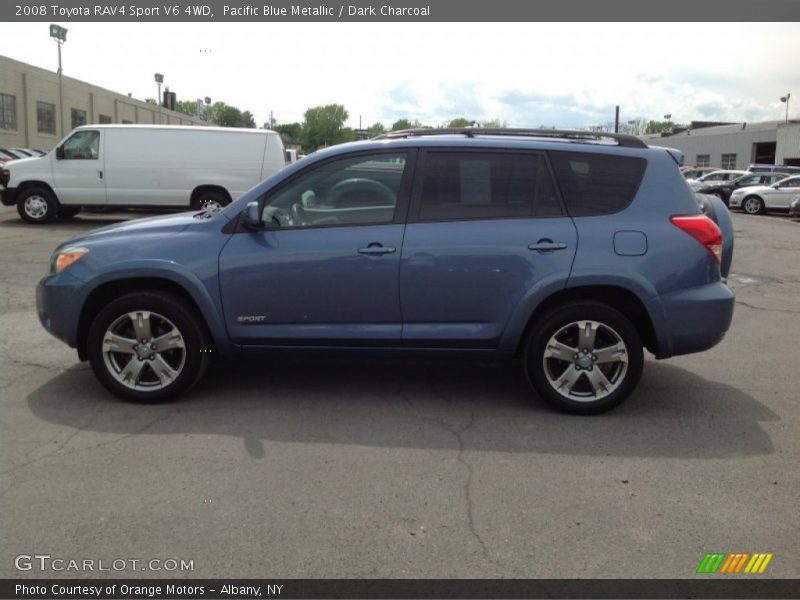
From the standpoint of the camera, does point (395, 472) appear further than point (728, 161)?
No

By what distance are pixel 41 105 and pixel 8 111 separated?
16.9 feet

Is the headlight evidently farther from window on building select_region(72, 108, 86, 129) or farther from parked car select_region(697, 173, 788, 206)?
window on building select_region(72, 108, 86, 129)

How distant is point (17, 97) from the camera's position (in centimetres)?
4631

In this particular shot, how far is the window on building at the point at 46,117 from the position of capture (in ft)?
163

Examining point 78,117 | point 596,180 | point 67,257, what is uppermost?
point 78,117

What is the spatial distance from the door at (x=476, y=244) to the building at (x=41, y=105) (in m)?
46.5

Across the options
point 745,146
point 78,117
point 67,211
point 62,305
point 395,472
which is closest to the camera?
point 395,472

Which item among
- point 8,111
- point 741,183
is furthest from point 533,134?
point 8,111

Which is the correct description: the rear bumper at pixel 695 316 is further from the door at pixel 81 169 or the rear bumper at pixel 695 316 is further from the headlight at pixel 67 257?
the door at pixel 81 169

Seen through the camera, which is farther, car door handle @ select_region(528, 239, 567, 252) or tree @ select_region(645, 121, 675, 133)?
tree @ select_region(645, 121, 675, 133)

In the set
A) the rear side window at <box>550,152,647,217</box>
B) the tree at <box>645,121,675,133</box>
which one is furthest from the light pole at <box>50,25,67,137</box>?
the tree at <box>645,121,675,133</box>

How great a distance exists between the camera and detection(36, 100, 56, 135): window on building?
49.6 meters

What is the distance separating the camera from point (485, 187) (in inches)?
190

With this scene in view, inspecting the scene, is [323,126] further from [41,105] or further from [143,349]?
[143,349]
